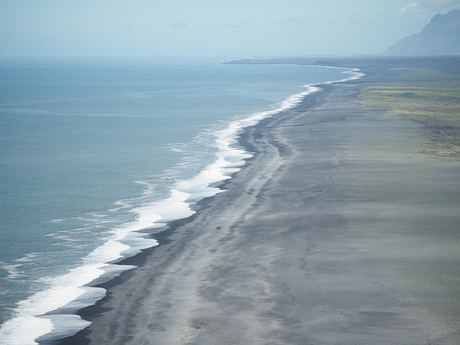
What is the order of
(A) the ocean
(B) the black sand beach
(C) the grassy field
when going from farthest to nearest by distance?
(C) the grassy field → (A) the ocean → (B) the black sand beach

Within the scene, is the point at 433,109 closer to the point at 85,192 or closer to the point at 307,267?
the point at 85,192

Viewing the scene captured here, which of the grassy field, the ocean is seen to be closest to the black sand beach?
the ocean

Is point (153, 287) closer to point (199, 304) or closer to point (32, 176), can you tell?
point (199, 304)

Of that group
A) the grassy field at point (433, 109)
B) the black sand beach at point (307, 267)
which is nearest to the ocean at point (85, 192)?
the black sand beach at point (307, 267)

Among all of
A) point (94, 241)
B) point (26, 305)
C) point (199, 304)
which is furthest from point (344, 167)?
point (26, 305)

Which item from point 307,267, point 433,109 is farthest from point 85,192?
point 433,109

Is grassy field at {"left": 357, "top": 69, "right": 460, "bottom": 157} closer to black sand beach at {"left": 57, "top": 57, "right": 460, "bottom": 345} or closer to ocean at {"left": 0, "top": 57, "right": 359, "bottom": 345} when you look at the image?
black sand beach at {"left": 57, "top": 57, "right": 460, "bottom": 345}

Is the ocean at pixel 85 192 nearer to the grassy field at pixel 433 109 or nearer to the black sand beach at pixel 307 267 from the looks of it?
the black sand beach at pixel 307 267

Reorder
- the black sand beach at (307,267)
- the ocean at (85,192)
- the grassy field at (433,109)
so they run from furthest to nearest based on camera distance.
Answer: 1. the grassy field at (433,109)
2. the ocean at (85,192)
3. the black sand beach at (307,267)
